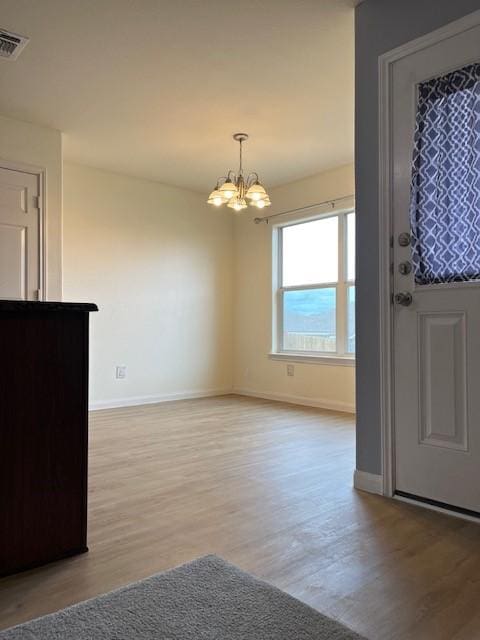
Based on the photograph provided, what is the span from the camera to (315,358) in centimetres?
516

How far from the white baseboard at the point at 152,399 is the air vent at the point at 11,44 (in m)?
3.18

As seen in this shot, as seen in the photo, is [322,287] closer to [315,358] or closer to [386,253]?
[315,358]

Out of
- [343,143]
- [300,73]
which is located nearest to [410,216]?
[300,73]

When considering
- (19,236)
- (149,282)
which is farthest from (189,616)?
(149,282)

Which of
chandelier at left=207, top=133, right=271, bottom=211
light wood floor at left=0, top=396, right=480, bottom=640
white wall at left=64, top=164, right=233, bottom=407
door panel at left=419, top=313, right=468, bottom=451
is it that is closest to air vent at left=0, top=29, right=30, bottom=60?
chandelier at left=207, top=133, right=271, bottom=211

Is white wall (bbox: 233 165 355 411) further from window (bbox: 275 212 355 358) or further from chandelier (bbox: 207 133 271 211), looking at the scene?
chandelier (bbox: 207 133 271 211)

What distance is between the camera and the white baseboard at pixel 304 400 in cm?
484

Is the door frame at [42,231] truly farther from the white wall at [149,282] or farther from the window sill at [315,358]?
the window sill at [315,358]

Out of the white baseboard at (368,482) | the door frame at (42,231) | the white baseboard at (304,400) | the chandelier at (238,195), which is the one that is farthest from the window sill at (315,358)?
the door frame at (42,231)

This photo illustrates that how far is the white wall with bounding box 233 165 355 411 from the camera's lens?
16.3 feet

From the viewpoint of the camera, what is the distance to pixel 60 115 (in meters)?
3.79

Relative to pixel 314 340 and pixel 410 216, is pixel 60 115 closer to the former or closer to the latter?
pixel 410 216

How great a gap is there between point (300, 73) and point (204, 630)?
10.3 feet

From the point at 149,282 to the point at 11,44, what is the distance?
114 inches
